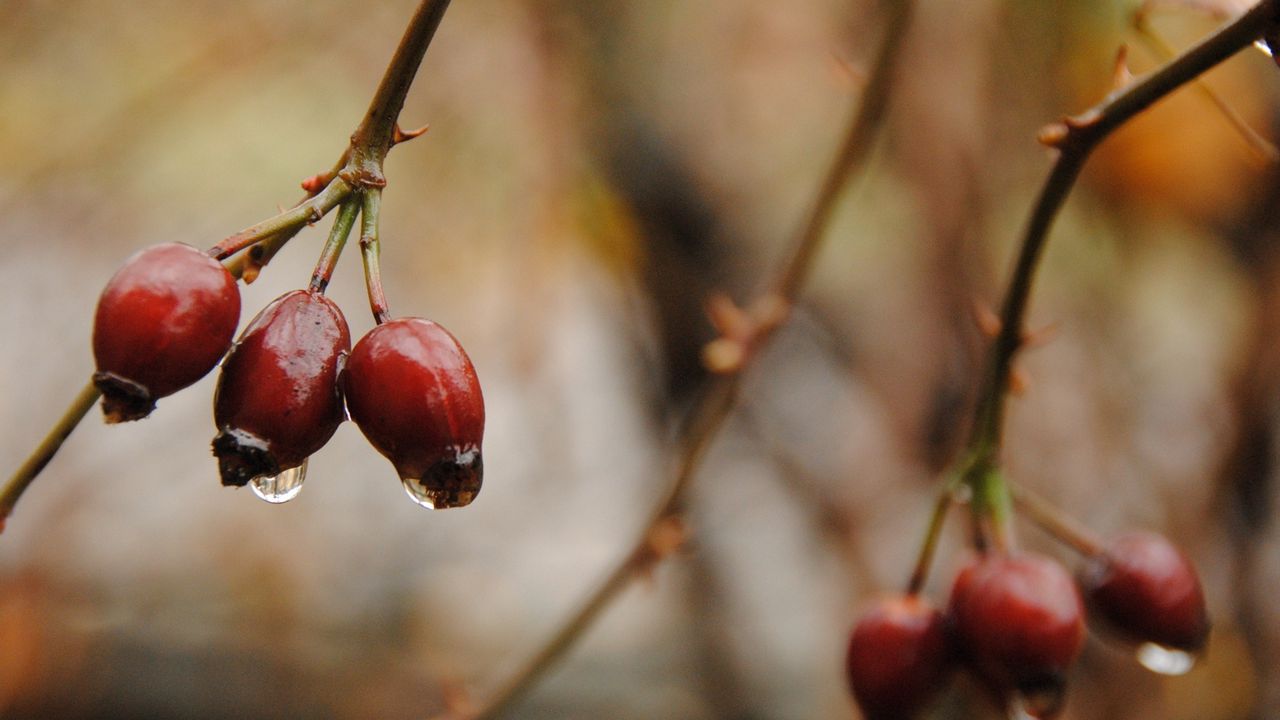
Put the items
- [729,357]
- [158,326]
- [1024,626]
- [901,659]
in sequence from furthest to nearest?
[729,357] < [901,659] < [1024,626] < [158,326]

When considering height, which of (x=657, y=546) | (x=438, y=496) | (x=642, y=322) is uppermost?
(x=642, y=322)

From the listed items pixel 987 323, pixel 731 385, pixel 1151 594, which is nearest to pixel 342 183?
pixel 987 323

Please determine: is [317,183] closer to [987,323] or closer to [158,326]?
[158,326]

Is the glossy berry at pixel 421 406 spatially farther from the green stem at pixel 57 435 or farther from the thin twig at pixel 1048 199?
the thin twig at pixel 1048 199

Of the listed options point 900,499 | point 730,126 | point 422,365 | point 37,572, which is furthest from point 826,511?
point 422,365

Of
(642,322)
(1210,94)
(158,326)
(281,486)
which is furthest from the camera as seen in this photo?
(642,322)

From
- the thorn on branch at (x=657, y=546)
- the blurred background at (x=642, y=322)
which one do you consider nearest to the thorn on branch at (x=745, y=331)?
the thorn on branch at (x=657, y=546)
